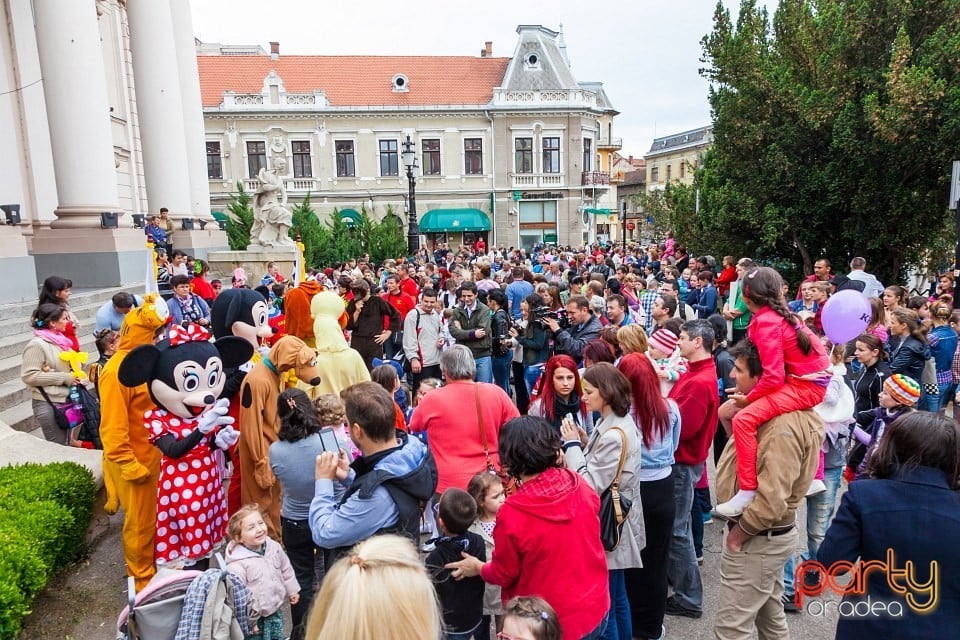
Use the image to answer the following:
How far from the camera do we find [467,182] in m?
39.2

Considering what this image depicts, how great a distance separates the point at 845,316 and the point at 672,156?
61.0 meters

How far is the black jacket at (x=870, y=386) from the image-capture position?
520 centimetres

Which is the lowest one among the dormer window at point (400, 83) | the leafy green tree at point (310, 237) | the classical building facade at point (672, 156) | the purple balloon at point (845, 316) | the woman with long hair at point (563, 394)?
the woman with long hair at point (563, 394)

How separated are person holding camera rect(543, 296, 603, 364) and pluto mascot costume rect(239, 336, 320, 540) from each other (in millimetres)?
2891

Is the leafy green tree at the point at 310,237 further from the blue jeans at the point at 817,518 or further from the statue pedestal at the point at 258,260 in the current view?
the blue jeans at the point at 817,518

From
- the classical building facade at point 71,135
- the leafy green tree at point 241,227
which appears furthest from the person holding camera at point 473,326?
the leafy green tree at point 241,227

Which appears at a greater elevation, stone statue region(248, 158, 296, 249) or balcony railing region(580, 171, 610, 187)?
balcony railing region(580, 171, 610, 187)

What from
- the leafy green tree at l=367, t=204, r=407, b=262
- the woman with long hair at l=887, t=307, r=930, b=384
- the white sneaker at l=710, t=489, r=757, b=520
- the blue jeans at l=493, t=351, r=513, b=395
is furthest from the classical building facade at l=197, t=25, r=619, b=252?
the white sneaker at l=710, t=489, r=757, b=520

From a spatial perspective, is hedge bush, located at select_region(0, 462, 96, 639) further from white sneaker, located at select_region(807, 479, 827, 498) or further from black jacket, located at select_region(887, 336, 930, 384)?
black jacket, located at select_region(887, 336, 930, 384)

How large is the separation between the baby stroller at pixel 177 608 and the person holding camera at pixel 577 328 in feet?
→ 13.9

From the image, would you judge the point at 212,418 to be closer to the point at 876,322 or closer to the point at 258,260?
the point at 876,322

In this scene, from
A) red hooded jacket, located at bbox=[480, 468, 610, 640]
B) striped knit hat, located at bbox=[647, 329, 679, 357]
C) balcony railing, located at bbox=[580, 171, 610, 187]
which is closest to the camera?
red hooded jacket, located at bbox=[480, 468, 610, 640]

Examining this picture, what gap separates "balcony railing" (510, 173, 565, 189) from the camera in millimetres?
38928

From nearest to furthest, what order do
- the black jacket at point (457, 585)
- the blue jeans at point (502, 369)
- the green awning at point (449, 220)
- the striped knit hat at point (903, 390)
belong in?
the black jacket at point (457, 585) < the striped knit hat at point (903, 390) < the blue jeans at point (502, 369) < the green awning at point (449, 220)
